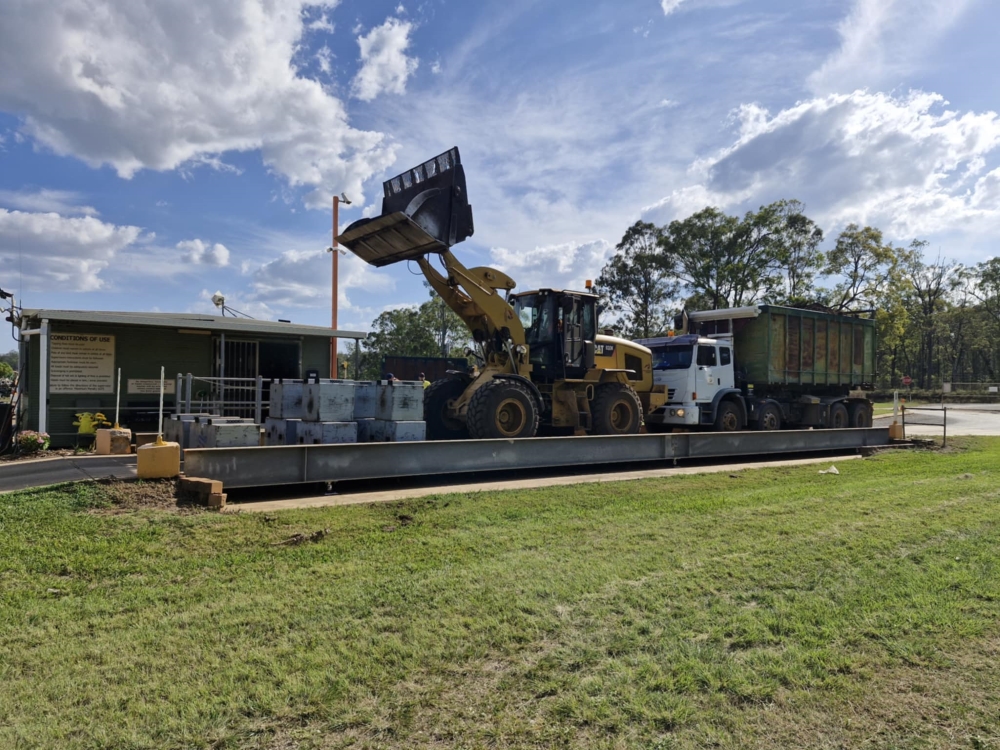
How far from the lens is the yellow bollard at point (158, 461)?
750 cm

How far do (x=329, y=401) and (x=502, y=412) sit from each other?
3094 millimetres

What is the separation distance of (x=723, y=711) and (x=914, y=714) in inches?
35.5

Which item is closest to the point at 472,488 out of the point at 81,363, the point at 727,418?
the point at 81,363

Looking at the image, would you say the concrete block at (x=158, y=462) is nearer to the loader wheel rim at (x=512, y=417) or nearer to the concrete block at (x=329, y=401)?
the concrete block at (x=329, y=401)

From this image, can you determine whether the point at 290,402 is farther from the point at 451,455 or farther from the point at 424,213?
the point at 424,213

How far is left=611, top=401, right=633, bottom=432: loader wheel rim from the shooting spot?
1327 centimetres

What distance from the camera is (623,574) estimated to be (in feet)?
16.4

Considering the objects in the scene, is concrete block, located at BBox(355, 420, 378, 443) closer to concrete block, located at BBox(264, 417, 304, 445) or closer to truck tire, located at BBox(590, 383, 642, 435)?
concrete block, located at BBox(264, 417, 304, 445)

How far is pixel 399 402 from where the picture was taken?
378 inches

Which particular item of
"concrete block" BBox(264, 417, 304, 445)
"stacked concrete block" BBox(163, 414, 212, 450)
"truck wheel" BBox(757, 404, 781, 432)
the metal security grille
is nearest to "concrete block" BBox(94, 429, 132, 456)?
"stacked concrete block" BBox(163, 414, 212, 450)

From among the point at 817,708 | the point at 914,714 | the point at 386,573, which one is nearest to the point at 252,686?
the point at 386,573

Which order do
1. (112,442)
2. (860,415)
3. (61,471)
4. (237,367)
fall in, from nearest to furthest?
(61,471) < (112,442) < (237,367) < (860,415)

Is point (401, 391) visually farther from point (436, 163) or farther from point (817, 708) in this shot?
point (817, 708)

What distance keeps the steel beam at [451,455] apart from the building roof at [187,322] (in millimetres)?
6461
